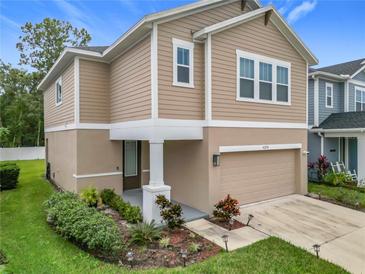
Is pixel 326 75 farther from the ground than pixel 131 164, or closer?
farther from the ground

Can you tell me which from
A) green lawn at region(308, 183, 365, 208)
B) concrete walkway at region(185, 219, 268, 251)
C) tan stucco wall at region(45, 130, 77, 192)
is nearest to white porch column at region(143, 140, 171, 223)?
concrete walkway at region(185, 219, 268, 251)

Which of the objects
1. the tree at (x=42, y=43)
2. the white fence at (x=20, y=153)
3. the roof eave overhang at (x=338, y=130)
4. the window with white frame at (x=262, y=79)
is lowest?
the white fence at (x=20, y=153)

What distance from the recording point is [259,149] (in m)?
9.68

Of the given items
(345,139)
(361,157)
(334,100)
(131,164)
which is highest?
(334,100)

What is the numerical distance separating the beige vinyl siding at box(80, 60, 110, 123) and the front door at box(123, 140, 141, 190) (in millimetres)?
1675

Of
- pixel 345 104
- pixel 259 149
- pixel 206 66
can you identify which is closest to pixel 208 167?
pixel 259 149

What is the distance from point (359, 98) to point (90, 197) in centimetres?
1788

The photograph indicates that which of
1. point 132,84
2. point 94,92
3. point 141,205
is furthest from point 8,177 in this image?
point 132,84

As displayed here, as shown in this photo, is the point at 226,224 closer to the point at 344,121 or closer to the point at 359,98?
the point at 344,121

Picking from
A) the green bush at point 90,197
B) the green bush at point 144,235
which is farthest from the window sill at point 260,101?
the green bush at point 90,197

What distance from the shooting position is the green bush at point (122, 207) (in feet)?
25.2

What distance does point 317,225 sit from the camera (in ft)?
24.8

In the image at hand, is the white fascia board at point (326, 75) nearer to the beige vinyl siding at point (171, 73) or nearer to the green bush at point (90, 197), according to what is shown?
the beige vinyl siding at point (171, 73)

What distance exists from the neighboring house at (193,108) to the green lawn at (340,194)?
1.20 m
